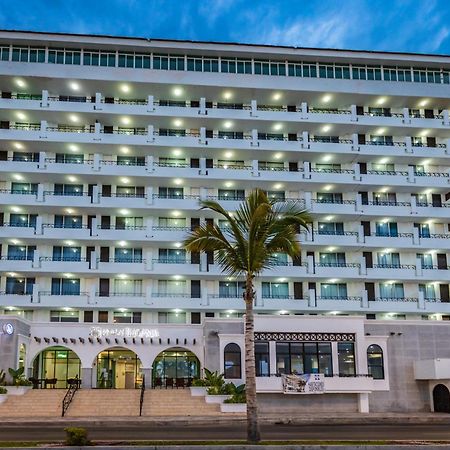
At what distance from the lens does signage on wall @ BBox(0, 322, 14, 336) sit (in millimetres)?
43094

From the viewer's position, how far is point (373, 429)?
29.6 metres

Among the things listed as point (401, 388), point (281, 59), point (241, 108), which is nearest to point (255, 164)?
point (241, 108)

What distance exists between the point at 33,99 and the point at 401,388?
38.7 m

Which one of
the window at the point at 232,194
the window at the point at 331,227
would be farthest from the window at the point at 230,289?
the window at the point at 331,227

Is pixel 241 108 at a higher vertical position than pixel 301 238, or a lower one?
higher

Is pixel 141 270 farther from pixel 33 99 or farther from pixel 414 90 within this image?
pixel 414 90

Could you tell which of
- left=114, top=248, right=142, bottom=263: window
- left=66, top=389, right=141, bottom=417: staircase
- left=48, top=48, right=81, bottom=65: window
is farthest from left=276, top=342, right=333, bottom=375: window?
left=48, top=48, right=81, bottom=65: window

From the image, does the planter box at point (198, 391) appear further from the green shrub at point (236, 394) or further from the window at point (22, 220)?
the window at point (22, 220)

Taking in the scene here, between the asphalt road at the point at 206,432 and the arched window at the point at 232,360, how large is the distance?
10150 mm

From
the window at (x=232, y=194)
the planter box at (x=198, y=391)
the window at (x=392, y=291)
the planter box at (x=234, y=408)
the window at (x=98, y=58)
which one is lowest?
the planter box at (x=234, y=408)

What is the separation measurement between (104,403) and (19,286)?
18584mm

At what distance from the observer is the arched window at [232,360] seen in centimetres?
4284

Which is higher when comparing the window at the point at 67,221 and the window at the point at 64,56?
the window at the point at 64,56

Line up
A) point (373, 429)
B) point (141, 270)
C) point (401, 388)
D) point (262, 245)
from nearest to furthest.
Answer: point (262, 245)
point (373, 429)
point (401, 388)
point (141, 270)
